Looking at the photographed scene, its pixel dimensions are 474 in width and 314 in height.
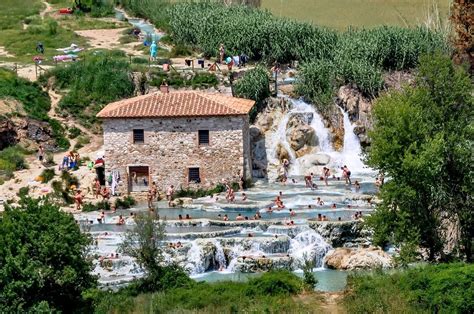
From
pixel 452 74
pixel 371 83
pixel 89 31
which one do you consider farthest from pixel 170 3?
pixel 452 74

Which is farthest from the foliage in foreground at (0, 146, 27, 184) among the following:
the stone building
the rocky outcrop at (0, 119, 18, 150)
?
the stone building

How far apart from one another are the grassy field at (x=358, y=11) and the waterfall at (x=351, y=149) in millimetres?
21221

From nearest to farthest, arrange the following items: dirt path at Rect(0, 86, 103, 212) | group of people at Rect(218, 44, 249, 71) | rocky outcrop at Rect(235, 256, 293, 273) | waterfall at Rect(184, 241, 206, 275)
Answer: waterfall at Rect(184, 241, 206, 275), rocky outcrop at Rect(235, 256, 293, 273), dirt path at Rect(0, 86, 103, 212), group of people at Rect(218, 44, 249, 71)

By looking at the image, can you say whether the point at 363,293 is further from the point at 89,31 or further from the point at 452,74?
the point at 89,31

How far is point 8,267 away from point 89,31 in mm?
49893

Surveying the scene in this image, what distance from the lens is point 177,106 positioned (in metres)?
59.8

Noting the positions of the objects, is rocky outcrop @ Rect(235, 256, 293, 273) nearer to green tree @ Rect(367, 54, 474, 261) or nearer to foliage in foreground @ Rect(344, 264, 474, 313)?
green tree @ Rect(367, 54, 474, 261)

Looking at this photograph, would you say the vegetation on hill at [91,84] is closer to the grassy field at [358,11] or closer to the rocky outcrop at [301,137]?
the rocky outcrop at [301,137]

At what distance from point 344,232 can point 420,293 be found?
12.1m

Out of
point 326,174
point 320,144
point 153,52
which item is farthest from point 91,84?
point 326,174

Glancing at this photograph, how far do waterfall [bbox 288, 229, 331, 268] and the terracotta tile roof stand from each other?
1039 cm

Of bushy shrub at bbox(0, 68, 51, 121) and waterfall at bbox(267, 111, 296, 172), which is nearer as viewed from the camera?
waterfall at bbox(267, 111, 296, 172)

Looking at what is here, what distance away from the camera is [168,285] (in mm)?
42312

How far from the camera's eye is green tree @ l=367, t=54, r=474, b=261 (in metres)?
44.1
